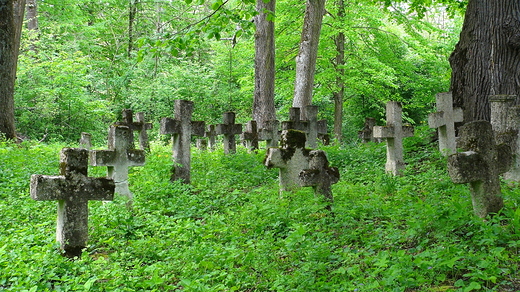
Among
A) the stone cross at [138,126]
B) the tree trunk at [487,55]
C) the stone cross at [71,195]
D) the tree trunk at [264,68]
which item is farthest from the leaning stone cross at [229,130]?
the stone cross at [71,195]

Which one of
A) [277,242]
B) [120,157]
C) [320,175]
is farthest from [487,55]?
[120,157]

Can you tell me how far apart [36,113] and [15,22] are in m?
5.68

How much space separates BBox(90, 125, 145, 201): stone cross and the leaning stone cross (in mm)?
4955

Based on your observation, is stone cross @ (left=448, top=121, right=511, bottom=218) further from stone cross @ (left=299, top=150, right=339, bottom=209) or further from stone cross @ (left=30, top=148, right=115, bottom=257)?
Result: stone cross @ (left=30, top=148, right=115, bottom=257)

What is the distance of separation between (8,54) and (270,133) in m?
7.27

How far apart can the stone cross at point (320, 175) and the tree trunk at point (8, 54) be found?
9.69 meters

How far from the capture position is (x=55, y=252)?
16.3ft

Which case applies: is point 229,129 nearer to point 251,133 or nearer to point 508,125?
point 251,133

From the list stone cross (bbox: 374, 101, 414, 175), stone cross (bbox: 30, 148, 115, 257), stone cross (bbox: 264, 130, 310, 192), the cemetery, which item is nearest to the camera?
the cemetery

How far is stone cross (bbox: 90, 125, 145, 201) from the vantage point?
7168mm

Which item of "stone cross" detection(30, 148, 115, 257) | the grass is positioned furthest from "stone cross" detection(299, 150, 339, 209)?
"stone cross" detection(30, 148, 115, 257)

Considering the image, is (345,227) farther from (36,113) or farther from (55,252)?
(36,113)

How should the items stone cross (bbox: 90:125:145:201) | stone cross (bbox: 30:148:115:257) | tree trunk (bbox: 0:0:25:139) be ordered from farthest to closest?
tree trunk (bbox: 0:0:25:139) → stone cross (bbox: 90:125:145:201) → stone cross (bbox: 30:148:115:257)

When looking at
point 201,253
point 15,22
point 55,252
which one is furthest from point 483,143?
point 15,22
